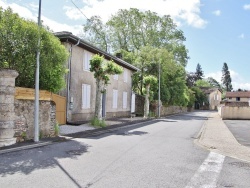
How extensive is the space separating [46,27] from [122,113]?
17.4 metres

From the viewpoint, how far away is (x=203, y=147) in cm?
1169

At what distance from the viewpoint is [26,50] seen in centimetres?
1138

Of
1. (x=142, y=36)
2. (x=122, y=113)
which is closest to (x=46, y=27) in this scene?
(x=122, y=113)

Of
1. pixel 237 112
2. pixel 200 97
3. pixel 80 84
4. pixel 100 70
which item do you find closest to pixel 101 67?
pixel 100 70

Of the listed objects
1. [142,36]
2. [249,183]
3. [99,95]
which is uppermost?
[142,36]

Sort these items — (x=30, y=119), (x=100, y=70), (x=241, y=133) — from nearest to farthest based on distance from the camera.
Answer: (x=30, y=119)
(x=241, y=133)
(x=100, y=70)

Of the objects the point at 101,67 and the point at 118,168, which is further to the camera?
the point at 101,67

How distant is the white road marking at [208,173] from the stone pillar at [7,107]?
644 centimetres

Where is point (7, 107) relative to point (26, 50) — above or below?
below

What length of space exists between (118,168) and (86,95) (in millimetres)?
13996

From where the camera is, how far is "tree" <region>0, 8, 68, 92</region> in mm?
10828

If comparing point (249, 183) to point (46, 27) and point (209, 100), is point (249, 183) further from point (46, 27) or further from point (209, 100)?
point (209, 100)

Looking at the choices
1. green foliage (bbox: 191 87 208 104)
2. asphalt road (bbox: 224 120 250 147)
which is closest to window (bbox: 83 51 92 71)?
asphalt road (bbox: 224 120 250 147)

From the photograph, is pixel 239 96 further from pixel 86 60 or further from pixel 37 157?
pixel 37 157
